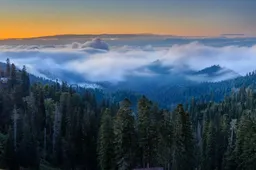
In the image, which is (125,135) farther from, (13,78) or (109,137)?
(13,78)

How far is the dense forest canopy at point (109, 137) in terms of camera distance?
76.9 m

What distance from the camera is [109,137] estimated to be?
81.2m

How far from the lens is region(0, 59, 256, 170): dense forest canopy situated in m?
Answer: 76.9

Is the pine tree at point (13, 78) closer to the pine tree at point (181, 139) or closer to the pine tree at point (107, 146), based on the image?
the pine tree at point (107, 146)

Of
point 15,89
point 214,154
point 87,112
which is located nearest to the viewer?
point 214,154

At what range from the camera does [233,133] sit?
117500 millimetres

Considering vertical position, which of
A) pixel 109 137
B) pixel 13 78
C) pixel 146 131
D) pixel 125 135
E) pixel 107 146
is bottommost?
pixel 107 146

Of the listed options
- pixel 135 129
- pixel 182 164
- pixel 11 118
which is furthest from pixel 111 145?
pixel 11 118

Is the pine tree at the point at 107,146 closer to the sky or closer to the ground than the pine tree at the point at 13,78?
closer to the ground

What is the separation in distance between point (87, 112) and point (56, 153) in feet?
45.3

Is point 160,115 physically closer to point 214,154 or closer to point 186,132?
point 186,132

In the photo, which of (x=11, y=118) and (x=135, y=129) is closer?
(x=135, y=129)

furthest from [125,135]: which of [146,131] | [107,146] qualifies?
[107,146]

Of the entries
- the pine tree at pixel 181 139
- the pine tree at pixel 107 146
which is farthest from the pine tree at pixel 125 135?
the pine tree at pixel 181 139
